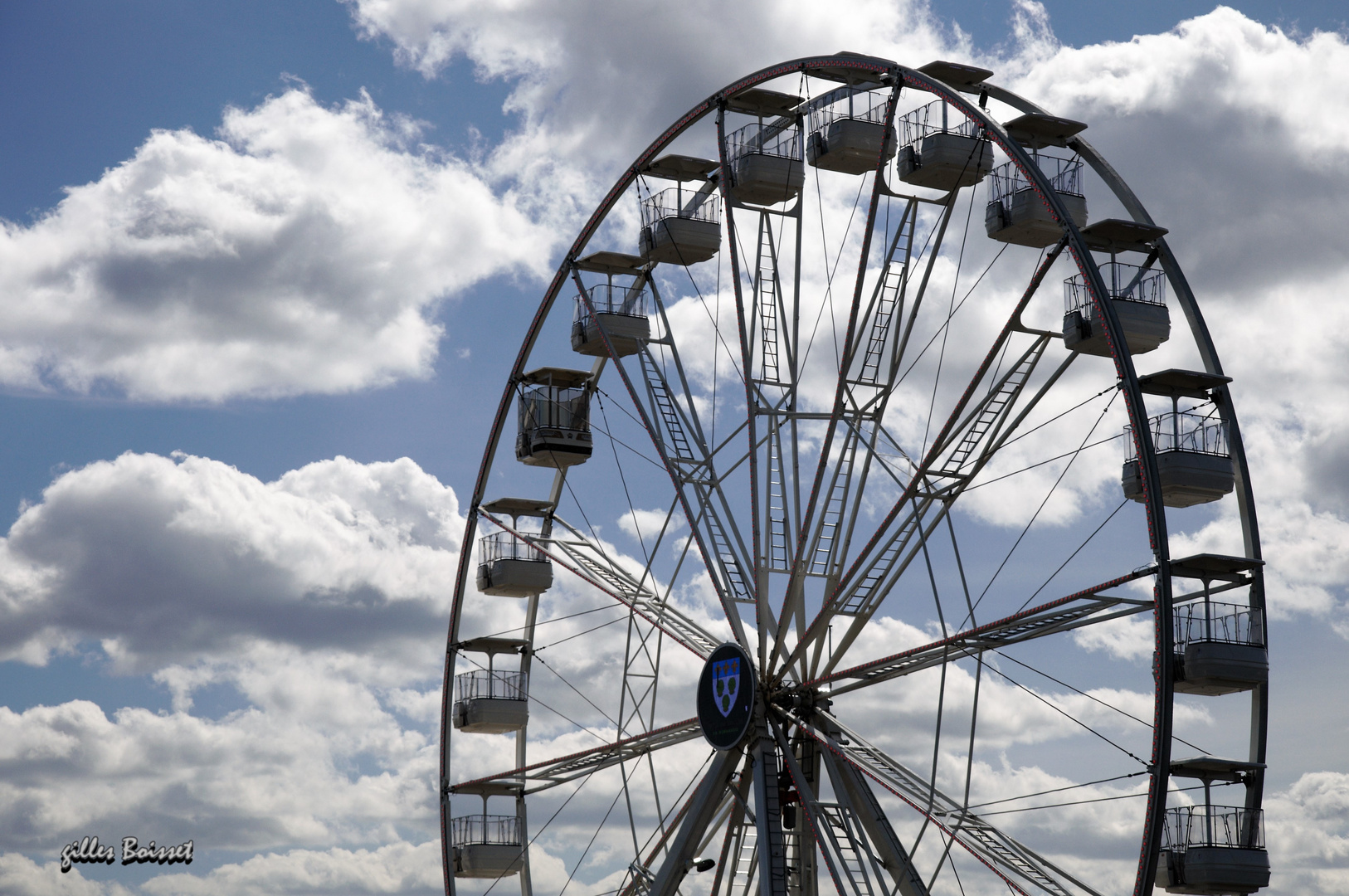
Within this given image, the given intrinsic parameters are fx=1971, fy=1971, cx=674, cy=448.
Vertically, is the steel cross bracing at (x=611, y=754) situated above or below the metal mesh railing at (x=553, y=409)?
below

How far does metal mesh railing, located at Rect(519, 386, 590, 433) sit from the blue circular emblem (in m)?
8.88

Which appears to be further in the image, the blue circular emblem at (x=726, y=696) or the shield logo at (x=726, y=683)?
the shield logo at (x=726, y=683)

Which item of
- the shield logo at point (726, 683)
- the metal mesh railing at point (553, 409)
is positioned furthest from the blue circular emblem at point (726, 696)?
the metal mesh railing at point (553, 409)

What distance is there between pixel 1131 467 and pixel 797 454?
5.79 m

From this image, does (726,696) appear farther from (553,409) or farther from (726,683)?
(553,409)

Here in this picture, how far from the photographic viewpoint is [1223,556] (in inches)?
1089

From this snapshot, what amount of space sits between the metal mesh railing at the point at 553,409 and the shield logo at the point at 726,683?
9086 mm

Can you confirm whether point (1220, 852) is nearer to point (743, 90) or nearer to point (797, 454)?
point (797, 454)

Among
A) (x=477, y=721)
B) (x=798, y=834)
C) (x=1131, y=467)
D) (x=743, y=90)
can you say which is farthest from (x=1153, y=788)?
(x=477, y=721)

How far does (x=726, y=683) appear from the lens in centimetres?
3188

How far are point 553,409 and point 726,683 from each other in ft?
32.2

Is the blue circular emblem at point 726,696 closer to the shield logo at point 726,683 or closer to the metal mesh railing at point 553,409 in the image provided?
the shield logo at point 726,683

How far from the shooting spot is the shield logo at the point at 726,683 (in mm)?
31609

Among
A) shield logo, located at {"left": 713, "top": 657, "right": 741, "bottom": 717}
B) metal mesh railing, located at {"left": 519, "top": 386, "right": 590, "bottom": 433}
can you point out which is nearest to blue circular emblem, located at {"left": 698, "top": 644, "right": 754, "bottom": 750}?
shield logo, located at {"left": 713, "top": 657, "right": 741, "bottom": 717}
